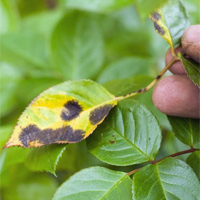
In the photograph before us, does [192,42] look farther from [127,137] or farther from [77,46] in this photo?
[77,46]

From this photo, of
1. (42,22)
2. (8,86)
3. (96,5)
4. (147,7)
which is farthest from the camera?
(42,22)

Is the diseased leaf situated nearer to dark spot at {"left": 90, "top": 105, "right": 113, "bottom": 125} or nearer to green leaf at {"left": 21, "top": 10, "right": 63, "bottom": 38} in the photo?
dark spot at {"left": 90, "top": 105, "right": 113, "bottom": 125}

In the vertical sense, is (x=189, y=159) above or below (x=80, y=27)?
below

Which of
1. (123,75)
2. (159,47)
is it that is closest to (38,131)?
(123,75)

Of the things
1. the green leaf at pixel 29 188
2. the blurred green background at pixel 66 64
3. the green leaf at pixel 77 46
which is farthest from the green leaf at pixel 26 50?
the green leaf at pixel 29 188

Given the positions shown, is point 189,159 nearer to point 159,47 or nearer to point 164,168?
point 164,168

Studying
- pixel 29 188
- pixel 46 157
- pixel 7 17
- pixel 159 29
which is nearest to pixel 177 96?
pixel 159 29
